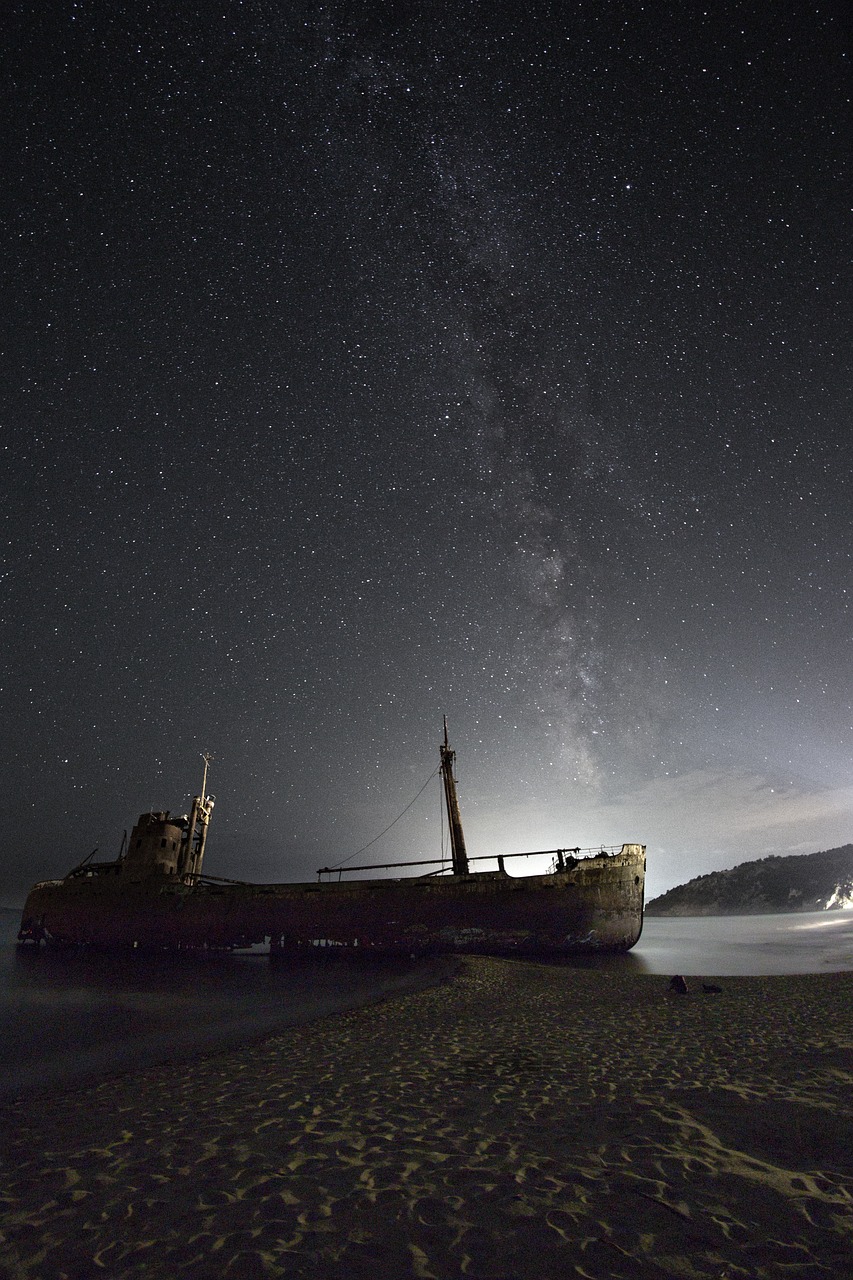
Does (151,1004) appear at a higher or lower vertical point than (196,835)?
lower

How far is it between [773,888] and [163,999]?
8322 inches

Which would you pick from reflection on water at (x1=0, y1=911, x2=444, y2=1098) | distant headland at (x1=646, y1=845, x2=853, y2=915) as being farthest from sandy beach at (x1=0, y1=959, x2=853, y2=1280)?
distant headland at (x1=646, y1=845, x2=853, y2=915)

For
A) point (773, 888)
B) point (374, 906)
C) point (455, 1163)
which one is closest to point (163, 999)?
point (374, 906)

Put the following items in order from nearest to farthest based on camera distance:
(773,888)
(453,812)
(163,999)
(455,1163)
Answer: (455,1163) → (163,999) → (453,812) → (773,888)

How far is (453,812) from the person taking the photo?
35.3m

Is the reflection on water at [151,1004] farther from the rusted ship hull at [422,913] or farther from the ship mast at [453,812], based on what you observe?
the ship mast at [453,812]

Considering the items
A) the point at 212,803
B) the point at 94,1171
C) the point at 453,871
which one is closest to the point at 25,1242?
the point at 94,1171

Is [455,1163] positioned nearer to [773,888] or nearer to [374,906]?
[374,906]

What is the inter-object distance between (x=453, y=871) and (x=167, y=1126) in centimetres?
2690

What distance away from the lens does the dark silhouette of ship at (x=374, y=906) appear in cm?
2672

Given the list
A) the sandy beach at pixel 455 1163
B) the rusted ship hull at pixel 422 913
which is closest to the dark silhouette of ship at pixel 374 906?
the rusted ship hull at pixel 422 913

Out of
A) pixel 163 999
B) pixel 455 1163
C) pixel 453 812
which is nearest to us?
pixel 455 1163

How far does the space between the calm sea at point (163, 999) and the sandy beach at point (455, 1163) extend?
18.1ft

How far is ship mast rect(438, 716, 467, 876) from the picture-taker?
3120cm
